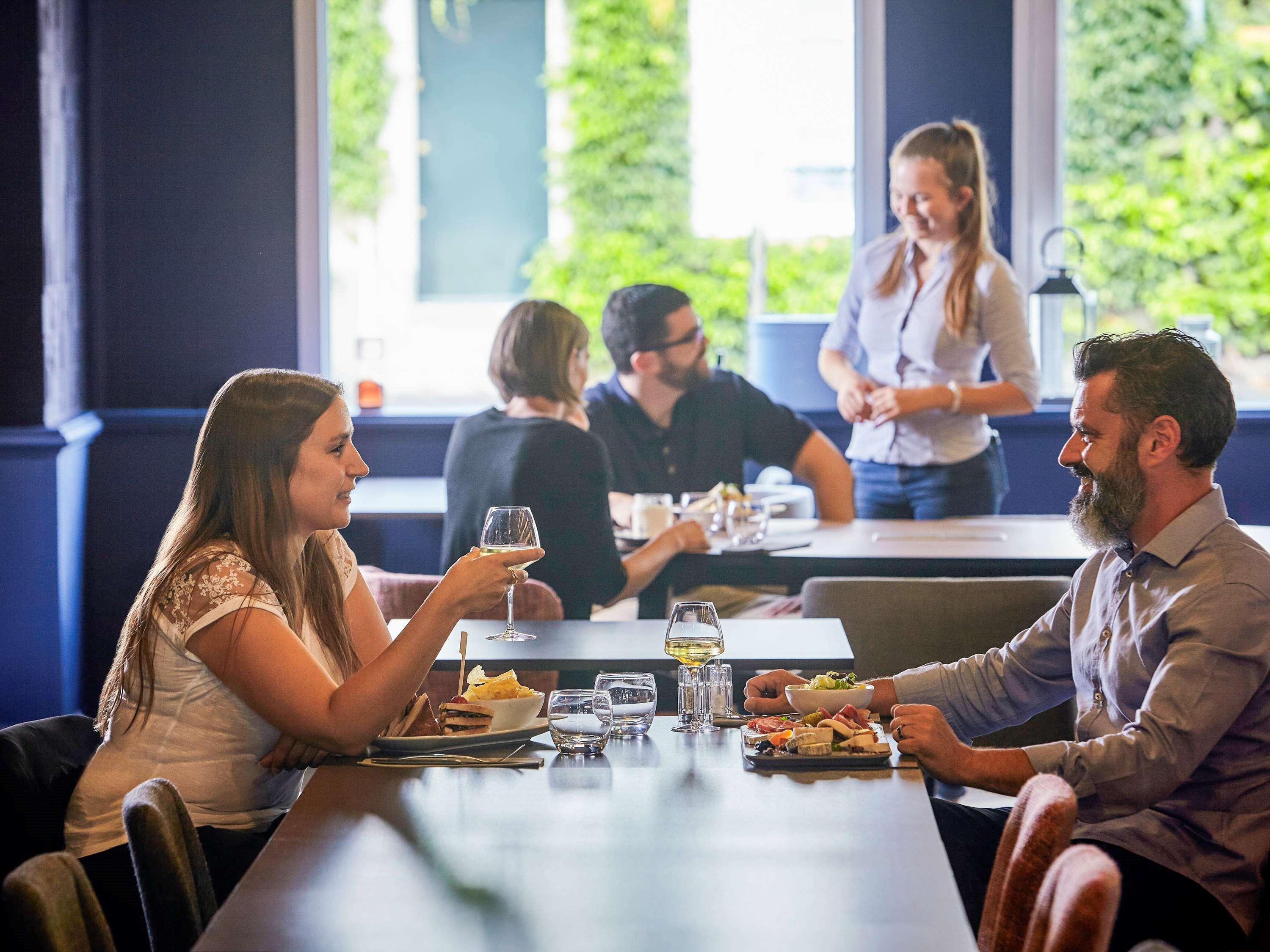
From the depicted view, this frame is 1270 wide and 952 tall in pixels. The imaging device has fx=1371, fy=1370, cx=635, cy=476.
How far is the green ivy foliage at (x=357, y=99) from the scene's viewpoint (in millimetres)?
5461

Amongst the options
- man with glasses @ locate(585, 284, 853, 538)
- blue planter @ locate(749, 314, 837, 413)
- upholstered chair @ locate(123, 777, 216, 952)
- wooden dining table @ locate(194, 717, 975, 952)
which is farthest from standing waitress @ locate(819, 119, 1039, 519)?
upholstered chair @ locate(123, 777, 216, 952)

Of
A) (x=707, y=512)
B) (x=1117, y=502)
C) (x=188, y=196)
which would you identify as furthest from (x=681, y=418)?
(x=188, y=196)

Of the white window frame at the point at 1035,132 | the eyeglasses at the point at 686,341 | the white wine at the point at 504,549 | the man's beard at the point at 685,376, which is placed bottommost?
the white wine at the point at 504,549

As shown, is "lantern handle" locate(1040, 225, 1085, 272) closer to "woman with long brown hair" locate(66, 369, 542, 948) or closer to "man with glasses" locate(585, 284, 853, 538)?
"man with glasses" locate(585, 284, 853, 538)

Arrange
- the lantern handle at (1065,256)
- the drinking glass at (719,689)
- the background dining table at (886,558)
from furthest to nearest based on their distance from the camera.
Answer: the lantern handle at (1065,256) → the background dining table at (886,558) → the drinking glass at (719,689)

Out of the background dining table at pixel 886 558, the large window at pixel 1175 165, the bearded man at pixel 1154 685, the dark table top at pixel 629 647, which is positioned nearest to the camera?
the bearded man at pixel 1154 685

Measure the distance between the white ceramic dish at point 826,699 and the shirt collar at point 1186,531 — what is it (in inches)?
18.0

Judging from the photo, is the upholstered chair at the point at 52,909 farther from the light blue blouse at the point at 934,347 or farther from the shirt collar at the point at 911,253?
the shirt collar at the point at 911,253

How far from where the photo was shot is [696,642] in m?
2.01

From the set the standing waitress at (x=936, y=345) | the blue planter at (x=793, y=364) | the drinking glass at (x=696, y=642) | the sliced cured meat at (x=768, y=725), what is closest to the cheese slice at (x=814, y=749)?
the sliced cured meat at (x=768, y=725)

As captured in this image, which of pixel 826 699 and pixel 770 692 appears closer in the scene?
pixel 826 699

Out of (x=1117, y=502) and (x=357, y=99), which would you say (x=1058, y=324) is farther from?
(x=1117, y=502)

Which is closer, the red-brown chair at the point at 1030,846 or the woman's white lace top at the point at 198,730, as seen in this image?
the red-brown chair at the point at 1030,846

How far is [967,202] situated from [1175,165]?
195cm
